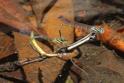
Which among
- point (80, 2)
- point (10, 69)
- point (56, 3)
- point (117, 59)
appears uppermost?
point (56, 3)

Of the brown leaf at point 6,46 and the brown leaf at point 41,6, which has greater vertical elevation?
the brown leaf at point 41,6

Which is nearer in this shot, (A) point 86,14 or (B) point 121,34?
(B) point 121,34

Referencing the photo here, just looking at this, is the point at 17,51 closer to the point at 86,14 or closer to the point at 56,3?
the point at 56,3

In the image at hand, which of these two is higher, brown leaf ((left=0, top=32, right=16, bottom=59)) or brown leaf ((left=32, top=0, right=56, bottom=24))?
brown leaf ((left=32, top=0, right=56, bottom=24))

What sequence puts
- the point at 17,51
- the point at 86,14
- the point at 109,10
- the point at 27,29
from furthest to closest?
the point at 109,10 → the point at 86,14 → the point at 17,51 → the point at 27,29

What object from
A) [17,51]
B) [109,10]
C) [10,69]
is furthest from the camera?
[109,10]

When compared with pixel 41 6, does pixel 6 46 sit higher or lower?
lower

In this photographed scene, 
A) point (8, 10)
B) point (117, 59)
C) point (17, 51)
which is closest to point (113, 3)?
point (117, 59)

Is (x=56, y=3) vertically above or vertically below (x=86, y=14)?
above

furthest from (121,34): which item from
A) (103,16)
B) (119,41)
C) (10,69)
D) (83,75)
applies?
(10,69)
